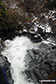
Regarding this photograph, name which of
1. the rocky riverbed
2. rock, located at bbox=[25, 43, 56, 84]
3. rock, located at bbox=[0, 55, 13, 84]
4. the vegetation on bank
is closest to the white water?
the rocky riverbed

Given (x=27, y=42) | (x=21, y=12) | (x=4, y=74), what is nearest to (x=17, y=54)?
(x=27, y=42)

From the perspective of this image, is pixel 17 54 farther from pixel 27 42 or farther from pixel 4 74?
pixel 4 74

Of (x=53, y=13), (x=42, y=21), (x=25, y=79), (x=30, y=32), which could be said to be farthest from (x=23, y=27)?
(x=25, y=79)

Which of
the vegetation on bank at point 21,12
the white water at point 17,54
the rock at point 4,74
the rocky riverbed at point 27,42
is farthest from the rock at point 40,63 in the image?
the vegetation on bank at point 21,12

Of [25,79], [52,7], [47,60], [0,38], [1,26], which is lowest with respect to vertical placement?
[25,79]

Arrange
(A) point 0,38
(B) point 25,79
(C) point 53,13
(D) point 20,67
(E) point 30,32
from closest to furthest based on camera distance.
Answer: (B) point 25,79 < (D) point 20,67 < (A) point 0,38 < (E) point 30,32 < (C) point 53,13

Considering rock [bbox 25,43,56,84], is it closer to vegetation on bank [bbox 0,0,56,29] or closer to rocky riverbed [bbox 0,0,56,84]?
rocky riverbed [bbox 0,0,56,84]

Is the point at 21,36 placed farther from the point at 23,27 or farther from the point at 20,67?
the point at 20,67
